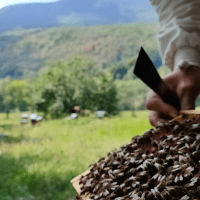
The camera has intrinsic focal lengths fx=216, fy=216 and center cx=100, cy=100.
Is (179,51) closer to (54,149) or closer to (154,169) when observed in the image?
(154,169)

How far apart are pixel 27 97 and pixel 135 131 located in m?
2.01

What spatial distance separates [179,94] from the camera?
56 centimetres

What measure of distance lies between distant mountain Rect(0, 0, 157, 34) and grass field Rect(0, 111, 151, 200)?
2066 mm

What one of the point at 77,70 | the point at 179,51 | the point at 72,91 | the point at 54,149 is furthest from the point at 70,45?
the point at 179,51

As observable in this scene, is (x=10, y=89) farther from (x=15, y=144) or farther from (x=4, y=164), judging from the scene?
(x=4, y=164)

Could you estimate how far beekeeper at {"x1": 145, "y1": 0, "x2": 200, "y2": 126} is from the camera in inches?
22.0

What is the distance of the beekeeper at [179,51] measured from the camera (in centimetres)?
56

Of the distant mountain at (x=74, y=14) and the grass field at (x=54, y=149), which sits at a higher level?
the distant mountain at (x=74, y=14)

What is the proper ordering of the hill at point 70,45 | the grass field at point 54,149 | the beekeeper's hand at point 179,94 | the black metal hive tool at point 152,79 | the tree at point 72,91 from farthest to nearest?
the hill at point 70,45 < the tree at point 72,91 < the grass field at point 54,149 < the beekeeper's hand at point 179,94 < the black metal hive tool at point 152,79

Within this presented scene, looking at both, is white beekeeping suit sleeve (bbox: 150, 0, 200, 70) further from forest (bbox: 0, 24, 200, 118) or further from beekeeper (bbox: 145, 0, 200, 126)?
forest (bbox: 0, 24, 200, 118)

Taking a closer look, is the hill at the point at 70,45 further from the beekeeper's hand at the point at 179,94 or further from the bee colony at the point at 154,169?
the bee colony at the point at 154,169

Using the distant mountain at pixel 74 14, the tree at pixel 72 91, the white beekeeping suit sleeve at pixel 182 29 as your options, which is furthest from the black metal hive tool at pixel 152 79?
the distant mountain at pixel 74 14

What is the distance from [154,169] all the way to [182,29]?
1.45 feet

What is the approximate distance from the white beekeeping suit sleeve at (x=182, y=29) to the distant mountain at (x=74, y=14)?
375 cm
